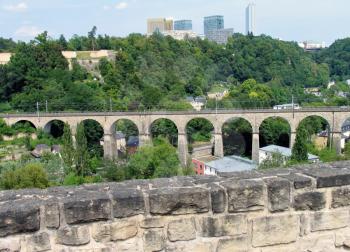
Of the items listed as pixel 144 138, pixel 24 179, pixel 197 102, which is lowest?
pixel 144 138

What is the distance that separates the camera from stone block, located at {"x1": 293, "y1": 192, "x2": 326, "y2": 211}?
146 inches

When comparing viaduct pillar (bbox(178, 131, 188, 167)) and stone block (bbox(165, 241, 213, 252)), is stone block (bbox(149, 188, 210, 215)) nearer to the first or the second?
stone block (bbox(165, 241, 213, 252))

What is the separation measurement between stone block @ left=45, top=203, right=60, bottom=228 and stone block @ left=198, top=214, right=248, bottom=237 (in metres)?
1.09

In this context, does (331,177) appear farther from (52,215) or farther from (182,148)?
(182,148)

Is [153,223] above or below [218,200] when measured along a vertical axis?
below

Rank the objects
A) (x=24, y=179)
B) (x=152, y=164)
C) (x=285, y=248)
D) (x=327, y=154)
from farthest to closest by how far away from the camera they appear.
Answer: (x=327, y=154) → (x=152, y=164) → (x=24, y=179) → (x=285, y=248)

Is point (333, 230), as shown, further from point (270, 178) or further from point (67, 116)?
point (67, 116)

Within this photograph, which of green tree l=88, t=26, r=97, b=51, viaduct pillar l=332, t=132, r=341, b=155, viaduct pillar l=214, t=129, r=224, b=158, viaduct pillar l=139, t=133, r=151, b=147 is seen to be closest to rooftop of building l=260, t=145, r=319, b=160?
viaduct pillar l=214, t=129, r=224, b=158

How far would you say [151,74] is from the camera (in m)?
79.5

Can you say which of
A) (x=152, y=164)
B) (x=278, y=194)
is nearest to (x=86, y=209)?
(x=278, y=194)

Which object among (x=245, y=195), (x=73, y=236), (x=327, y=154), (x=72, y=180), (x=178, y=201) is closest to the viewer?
(x=73, y=236)

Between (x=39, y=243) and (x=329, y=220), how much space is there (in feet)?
7.82

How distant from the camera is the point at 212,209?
3.50 m

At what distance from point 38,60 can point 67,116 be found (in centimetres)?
2212
